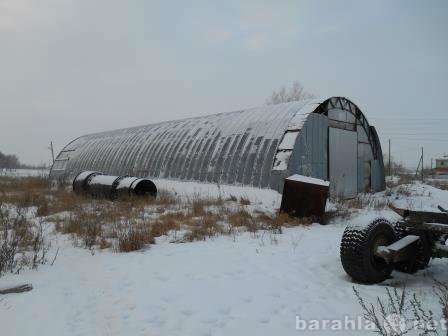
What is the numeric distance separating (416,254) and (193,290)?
3156 mm

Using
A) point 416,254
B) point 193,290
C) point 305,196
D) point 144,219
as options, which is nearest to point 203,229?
point 144,219

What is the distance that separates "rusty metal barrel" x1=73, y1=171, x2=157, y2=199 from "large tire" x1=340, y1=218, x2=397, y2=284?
8.78 meters

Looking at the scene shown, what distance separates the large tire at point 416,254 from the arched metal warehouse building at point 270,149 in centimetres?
759

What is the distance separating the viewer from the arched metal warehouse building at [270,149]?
13.9 meters

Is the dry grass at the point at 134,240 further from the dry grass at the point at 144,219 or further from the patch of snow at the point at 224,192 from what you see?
the patch of snow at the point at 224,192

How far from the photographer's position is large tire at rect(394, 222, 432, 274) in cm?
505

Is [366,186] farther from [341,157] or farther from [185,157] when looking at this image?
[185,157]

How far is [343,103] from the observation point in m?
16.3

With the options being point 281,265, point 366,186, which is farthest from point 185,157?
point 281,265

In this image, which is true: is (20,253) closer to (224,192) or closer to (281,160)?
(224,192)

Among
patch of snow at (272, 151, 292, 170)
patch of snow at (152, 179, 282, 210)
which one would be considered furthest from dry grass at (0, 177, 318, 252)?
patch of snow at (272, 151, 292, 170)

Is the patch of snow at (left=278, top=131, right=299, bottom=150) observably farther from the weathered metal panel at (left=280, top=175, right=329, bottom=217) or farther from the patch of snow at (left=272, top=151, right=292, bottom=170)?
the weathered metal panel at (left=280, top=175, right=329, bottom=217)

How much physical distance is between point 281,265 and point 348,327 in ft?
6.43

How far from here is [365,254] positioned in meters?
4.70
